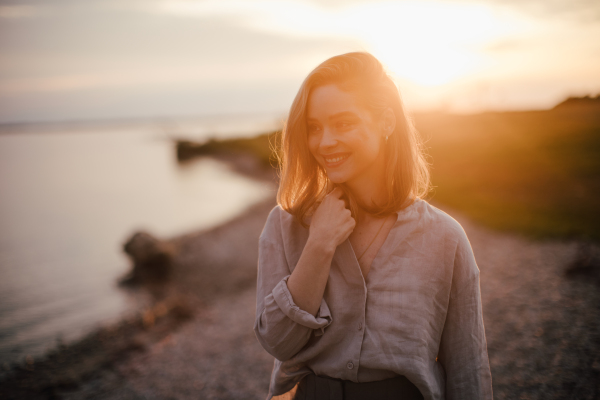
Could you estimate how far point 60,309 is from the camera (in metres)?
12.1

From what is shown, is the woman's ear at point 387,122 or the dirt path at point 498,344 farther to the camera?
the dirt path at point 498,344

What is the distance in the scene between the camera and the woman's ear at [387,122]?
202 cm

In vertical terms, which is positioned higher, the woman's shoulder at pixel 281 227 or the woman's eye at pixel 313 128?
the woman's eye at pixel 313 128

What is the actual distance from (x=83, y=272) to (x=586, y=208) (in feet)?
75.1

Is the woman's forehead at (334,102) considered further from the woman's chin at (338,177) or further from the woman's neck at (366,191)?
the woman's neck at (366,191)

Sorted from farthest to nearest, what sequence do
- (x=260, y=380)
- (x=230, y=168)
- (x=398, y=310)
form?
(x=230, y=168), (x=260, y=380), (x=398, y=310)

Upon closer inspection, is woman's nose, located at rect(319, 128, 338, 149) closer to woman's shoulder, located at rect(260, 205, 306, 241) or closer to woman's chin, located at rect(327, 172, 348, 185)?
woman's chin, located at rect(327, 172, 348, 185)

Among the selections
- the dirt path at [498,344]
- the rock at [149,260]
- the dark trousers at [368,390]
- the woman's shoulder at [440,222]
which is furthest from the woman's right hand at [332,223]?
the rock at [149,260]

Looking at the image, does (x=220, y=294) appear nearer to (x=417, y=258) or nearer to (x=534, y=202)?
(x=417, y=258)

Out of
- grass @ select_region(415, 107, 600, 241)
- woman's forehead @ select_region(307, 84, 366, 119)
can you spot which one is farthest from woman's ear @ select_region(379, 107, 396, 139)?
grass @ select_region(415, 107, 600, 241)

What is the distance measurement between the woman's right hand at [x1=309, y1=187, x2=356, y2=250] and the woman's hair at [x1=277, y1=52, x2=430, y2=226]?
113 millimetres

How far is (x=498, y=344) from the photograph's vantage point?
771cm

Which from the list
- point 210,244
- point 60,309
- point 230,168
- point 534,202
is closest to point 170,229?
point 210,244

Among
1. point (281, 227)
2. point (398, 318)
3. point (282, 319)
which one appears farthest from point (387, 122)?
point (282, 319)
